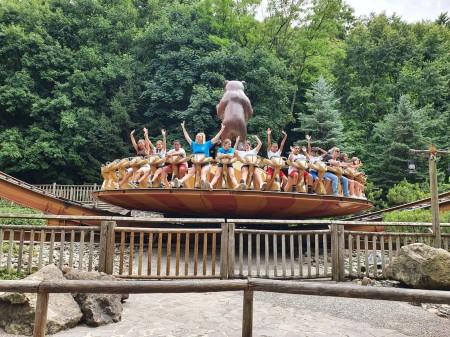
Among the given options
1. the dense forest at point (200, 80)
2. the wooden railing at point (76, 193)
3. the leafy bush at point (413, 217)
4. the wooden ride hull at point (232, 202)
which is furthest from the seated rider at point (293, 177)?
the wooden railing at point (76, 193)

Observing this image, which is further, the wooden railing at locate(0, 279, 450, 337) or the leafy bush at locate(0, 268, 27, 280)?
the leafy bush at locate(0, 268, 27, 280)

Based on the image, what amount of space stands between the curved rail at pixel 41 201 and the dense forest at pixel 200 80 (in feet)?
42.2

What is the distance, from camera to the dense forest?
23.1 meters

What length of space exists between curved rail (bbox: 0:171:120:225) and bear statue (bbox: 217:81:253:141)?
485 centimetres

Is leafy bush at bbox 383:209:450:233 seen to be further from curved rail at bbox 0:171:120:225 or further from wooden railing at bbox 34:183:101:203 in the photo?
wooden railing at bbox 34:183:101:203

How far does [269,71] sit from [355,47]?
820 centimetres

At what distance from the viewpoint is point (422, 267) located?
5871 millimetres

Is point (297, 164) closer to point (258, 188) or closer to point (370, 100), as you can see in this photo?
point (258, 188)

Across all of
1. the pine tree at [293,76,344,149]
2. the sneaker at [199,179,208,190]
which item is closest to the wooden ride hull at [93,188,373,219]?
the sneaker at [199,179,208,190]

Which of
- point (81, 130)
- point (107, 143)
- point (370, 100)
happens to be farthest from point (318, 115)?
point (81, 130)

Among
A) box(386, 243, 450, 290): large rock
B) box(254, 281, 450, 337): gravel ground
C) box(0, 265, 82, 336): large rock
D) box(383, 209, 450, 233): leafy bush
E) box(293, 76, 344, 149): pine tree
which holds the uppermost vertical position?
box(293, 76, 344, 149): pine tree

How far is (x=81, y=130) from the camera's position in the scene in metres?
24.0

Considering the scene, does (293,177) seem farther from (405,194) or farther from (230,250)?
(405,194)

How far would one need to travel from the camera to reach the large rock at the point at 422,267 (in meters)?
5.71
